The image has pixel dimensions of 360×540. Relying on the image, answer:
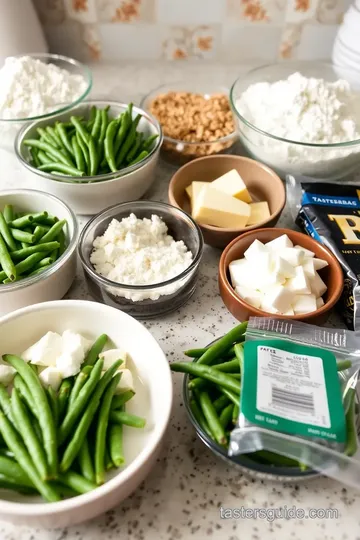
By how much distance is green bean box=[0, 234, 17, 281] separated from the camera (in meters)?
0.96

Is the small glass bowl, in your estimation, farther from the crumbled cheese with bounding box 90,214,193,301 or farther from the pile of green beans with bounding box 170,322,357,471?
the pile of green beans with bounding box 170,322,357,471

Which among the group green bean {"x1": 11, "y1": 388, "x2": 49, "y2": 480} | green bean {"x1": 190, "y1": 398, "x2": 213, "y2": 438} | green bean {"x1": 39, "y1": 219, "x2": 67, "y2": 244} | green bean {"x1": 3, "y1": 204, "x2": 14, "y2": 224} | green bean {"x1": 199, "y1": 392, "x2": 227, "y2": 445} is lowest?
green bean {"x1": 190, "y1": 398, "x2": 213, "y2": 438}

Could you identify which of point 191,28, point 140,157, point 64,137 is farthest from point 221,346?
point 191,28

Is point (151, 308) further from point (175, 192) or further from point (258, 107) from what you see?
point (258, 107)

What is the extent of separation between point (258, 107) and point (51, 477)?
3.38ft

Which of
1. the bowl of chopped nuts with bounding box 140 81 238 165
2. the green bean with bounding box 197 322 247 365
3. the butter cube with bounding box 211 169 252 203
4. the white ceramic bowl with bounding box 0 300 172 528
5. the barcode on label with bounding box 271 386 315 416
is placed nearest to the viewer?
the white ceramic bowl with bounding box 0 300 172 528

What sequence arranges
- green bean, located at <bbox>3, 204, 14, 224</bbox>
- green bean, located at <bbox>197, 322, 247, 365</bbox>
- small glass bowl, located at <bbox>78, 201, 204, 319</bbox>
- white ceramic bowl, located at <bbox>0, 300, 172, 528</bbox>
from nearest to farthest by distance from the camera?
white ceramic bowl, located at <bbox>0, 300, 172, 528</bbox> < green bean, located at <bbox>197, 322, 247, 365</bbox> < small glass bowl, located at <bbox>78, 201, 204, 319</bbox> < green bean, located at <bbox>3, 204, 14, 224</bbox>

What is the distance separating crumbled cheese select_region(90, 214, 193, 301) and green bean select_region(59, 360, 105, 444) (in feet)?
0.68

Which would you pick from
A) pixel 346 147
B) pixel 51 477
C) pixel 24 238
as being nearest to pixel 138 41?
pixel 346 147

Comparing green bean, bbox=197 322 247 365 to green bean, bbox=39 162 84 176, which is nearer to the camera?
green bean, bbox=197 322 247 365

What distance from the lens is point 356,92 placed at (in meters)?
1.36

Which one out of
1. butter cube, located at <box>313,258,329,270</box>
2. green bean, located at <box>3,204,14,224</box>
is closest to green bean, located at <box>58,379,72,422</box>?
green bean, located at <box>3,204,14,224</box>

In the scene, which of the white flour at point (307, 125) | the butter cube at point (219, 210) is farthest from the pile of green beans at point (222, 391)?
the white flour at point (307, 125)

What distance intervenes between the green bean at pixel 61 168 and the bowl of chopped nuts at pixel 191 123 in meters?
0.31
